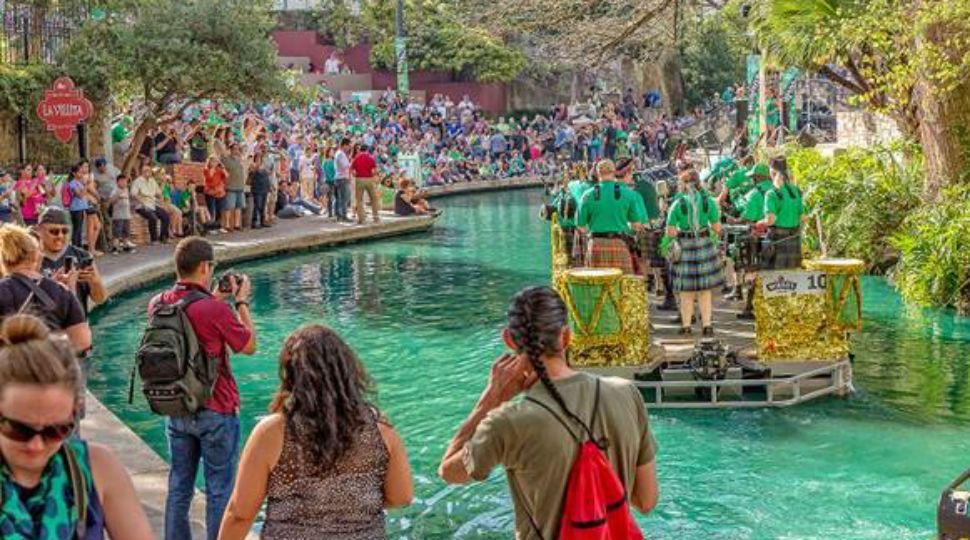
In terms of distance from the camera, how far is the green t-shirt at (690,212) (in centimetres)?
1205

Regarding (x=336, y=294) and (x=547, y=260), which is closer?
(x=336, y=294)

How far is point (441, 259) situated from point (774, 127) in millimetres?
9512

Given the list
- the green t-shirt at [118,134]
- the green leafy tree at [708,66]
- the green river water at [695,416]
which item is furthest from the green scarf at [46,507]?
the green leafy tree at [708,66]

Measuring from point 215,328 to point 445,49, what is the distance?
4042cm

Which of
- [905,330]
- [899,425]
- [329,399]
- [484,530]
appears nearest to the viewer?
[329,399]

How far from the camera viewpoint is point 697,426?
10.7 metres

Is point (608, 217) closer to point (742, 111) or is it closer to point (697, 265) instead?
point (697, 265)

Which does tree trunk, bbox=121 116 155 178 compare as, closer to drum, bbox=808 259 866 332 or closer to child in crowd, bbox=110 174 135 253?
child in crowd, bbox=110 174 135 253

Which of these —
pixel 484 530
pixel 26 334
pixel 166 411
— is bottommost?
pixel 484 530

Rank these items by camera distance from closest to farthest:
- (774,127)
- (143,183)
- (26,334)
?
(26,334)
(143,183)
(774,127)

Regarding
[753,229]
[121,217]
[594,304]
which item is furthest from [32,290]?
[121,217]

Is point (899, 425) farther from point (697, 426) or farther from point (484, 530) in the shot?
point (484, 530)

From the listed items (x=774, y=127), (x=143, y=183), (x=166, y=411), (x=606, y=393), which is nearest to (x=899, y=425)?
(x=166, y=411)

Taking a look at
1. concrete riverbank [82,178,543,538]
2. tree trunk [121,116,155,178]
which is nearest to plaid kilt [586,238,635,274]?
concrete riverbank [82,178,543,538]
